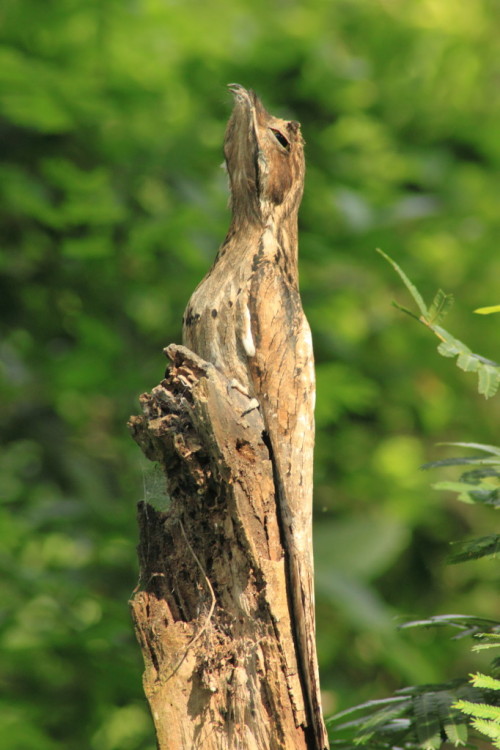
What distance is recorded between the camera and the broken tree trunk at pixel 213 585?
247 cm

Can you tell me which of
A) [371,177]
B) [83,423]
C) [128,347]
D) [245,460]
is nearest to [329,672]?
[83,423]

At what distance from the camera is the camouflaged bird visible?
102 inches

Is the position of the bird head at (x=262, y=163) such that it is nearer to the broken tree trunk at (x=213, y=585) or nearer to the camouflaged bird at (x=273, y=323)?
the camouflaged bird at (x=273, y=323)

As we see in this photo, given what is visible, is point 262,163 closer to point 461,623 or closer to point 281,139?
point 281,139

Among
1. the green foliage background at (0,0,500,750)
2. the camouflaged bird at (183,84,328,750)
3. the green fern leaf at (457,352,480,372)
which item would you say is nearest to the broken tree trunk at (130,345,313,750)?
the camouflaged bird at (183,84,328,750)

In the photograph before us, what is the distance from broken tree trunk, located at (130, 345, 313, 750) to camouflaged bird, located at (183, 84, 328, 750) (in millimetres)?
57

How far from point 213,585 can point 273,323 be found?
3.18 feet

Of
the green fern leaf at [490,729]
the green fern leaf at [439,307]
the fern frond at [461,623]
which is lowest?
the green fern leaf at [490,729]

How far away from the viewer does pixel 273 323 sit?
2.92m

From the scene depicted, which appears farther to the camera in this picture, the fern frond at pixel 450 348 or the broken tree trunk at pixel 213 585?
the broken tree trunk at pixel 213 585

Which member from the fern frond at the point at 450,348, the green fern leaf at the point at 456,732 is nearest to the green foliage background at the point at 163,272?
the green fern leaf at the point at 456,732

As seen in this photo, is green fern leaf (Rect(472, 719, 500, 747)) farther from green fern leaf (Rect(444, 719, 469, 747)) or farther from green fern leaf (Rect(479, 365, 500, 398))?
green fern leaf (Rect(479, 365, 500, 398))

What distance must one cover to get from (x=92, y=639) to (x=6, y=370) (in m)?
2.17

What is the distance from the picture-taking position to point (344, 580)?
6.30m
